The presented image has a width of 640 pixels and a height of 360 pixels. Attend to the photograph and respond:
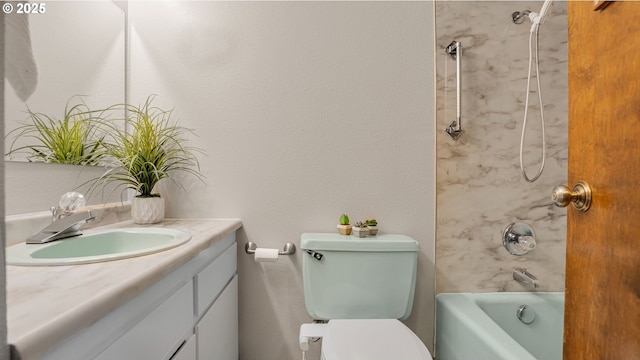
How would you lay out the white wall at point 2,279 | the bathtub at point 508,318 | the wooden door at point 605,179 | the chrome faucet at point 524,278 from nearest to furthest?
the white wall at point 2,279 → the wooden door at point 605,179 → the bathtub at point 508,318 → the chrome faucet at point 524,278

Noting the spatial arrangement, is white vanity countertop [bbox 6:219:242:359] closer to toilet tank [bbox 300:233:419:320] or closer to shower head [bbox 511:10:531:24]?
toilet tank [bbox 300:233:419:320]

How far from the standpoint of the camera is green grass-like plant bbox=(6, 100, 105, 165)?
3.20ft

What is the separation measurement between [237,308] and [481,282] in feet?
3.83

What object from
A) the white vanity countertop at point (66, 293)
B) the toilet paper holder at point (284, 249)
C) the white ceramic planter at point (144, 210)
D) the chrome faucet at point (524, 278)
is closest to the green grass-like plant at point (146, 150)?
the white ceramic planter at point (144, 210)

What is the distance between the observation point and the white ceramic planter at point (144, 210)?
1312 mm

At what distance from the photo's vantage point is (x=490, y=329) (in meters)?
1.09

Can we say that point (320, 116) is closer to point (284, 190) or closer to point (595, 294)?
point (284, 190)

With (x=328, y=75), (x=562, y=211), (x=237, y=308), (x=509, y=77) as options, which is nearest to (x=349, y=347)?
(x=237, y=308)

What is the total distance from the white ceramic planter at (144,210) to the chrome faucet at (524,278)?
1669 millimetres

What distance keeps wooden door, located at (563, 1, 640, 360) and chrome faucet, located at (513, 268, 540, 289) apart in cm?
80

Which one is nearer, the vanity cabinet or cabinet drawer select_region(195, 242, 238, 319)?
the vanity cabinet

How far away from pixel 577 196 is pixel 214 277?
1112mm

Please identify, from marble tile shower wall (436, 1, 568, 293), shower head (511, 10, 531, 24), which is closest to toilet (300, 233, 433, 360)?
marble tile shower wall (436, 1, 568, 293)

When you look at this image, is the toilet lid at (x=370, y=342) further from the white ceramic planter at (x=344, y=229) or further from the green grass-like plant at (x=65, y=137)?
the green grass-like plant at (x=65, y=137)
